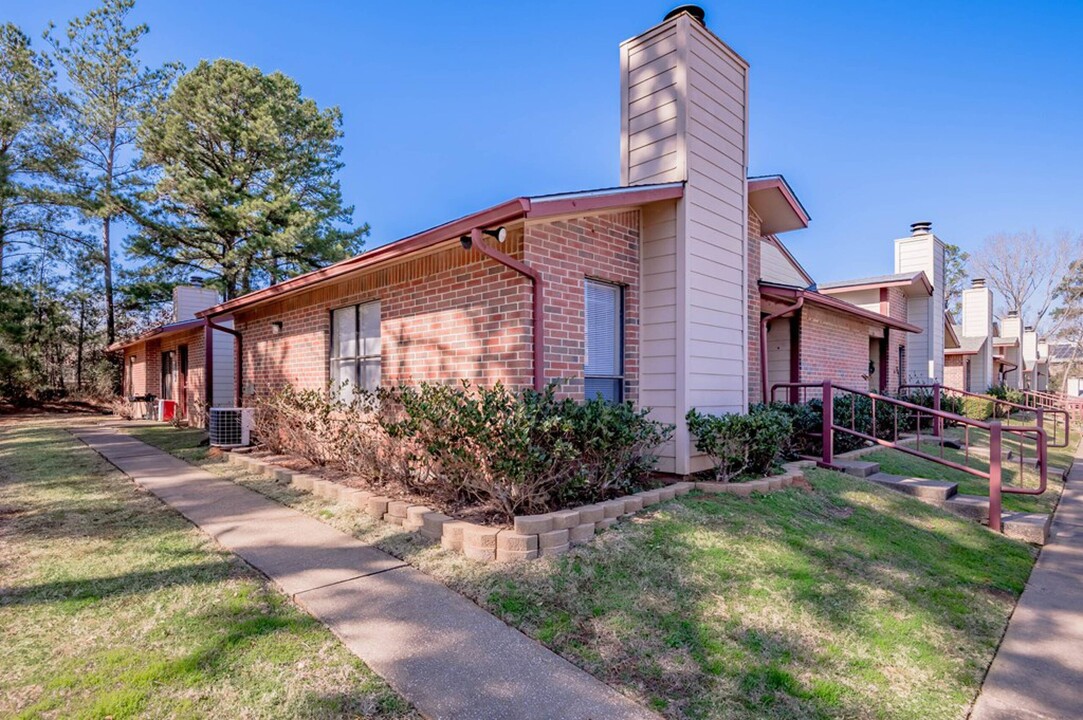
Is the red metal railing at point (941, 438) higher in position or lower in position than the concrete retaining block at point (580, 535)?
higher

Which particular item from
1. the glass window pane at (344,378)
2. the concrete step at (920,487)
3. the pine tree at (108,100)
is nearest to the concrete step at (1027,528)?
the concrete step at (920,487)

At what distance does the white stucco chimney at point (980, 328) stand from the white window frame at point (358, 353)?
2352 cm

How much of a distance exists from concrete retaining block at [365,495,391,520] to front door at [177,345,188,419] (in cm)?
1323

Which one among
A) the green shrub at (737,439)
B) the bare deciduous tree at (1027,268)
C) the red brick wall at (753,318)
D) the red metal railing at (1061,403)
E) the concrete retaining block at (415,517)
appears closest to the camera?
the concrete retaining block at (415,517)

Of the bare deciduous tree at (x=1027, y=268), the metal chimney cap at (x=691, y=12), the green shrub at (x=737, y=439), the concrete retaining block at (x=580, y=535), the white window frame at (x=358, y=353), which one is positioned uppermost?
the bare deciduous tree at (x=1027, y=268)

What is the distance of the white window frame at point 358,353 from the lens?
274 inches

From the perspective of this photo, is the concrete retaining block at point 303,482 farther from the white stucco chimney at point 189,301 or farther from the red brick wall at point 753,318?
the white stucco chimney at point 189,301

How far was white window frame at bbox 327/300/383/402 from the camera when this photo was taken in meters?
6.96

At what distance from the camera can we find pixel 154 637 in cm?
288

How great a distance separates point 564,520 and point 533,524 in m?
0.27

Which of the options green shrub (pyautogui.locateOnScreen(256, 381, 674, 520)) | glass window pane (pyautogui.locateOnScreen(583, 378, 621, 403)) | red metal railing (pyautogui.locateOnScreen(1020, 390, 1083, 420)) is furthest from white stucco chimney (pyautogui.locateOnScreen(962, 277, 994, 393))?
green shrub (pyautogui.locateOnScreen(256, 381, 674, 520))

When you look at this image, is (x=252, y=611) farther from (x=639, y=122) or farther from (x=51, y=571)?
(x=639, y=122)

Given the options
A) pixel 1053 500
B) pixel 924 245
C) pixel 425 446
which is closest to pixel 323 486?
pixel 425 446

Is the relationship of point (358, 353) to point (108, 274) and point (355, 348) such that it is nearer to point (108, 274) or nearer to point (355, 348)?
point (355, 348)
